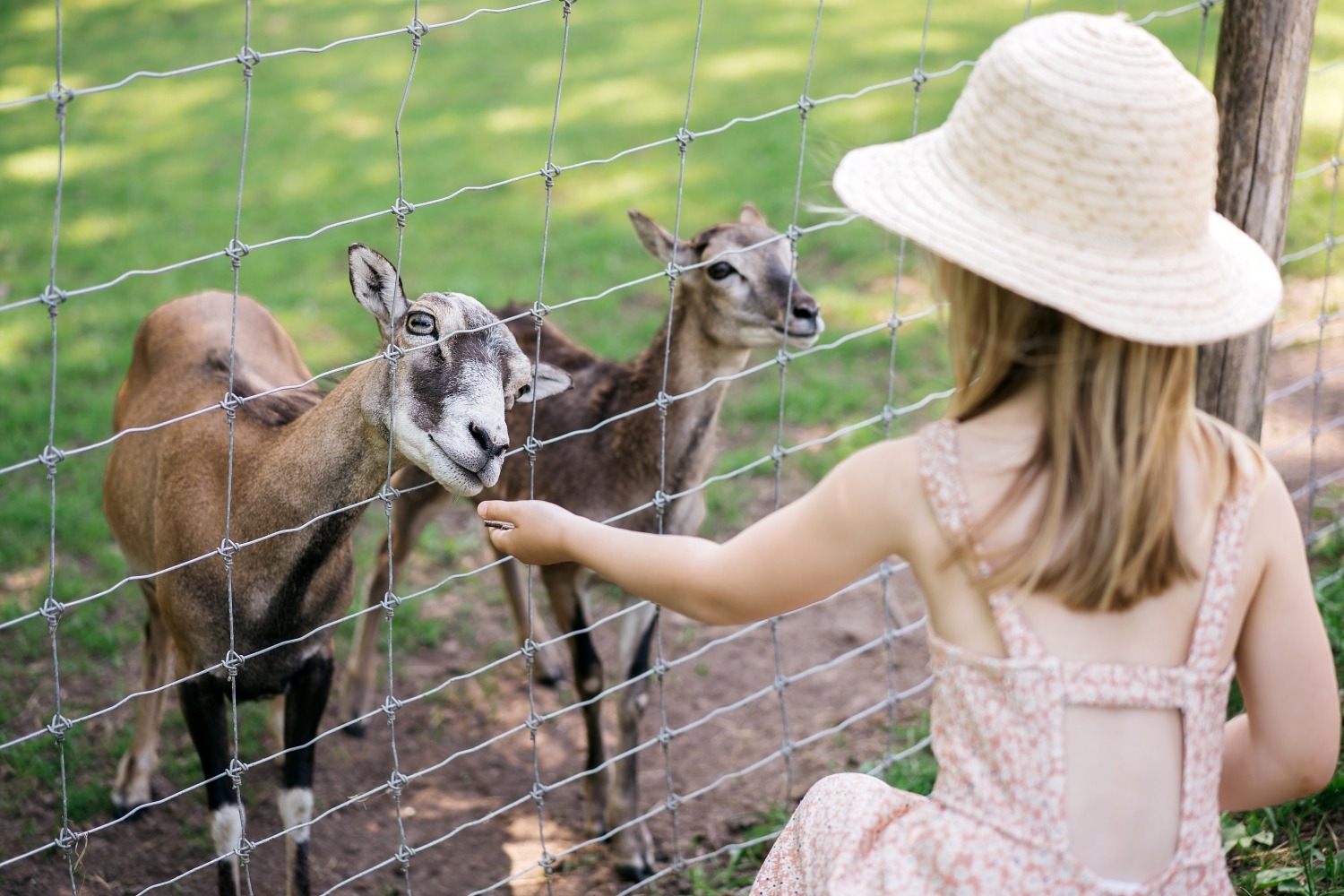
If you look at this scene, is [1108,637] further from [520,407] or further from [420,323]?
[520,407]

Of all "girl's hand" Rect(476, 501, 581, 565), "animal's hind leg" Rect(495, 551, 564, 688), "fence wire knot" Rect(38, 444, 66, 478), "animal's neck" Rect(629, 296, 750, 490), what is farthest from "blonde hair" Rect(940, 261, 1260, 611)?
"animal's hind leg" Rect(495, 551, 564, 688)

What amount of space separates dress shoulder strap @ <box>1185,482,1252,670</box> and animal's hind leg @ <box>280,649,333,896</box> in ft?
7.72

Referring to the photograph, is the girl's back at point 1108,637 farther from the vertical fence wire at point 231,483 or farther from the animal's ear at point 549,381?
the animal's ear at point 549,381

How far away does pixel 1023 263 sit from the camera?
190 cm

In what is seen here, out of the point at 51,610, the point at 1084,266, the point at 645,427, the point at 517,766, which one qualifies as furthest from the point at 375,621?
the point at 1084,266

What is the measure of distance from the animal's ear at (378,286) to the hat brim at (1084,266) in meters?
1.31

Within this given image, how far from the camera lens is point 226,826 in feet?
11.1

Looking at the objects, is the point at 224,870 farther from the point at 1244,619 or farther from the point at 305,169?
the point at 305,169

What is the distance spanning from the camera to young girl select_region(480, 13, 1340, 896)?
74.2 inches

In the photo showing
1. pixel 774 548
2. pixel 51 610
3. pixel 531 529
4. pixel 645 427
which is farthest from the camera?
pixel 645 427

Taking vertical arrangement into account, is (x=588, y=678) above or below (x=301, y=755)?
below

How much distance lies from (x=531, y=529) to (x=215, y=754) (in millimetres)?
1414

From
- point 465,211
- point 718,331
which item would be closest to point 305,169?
point 465,211

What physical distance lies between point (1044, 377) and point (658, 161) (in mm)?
7598
